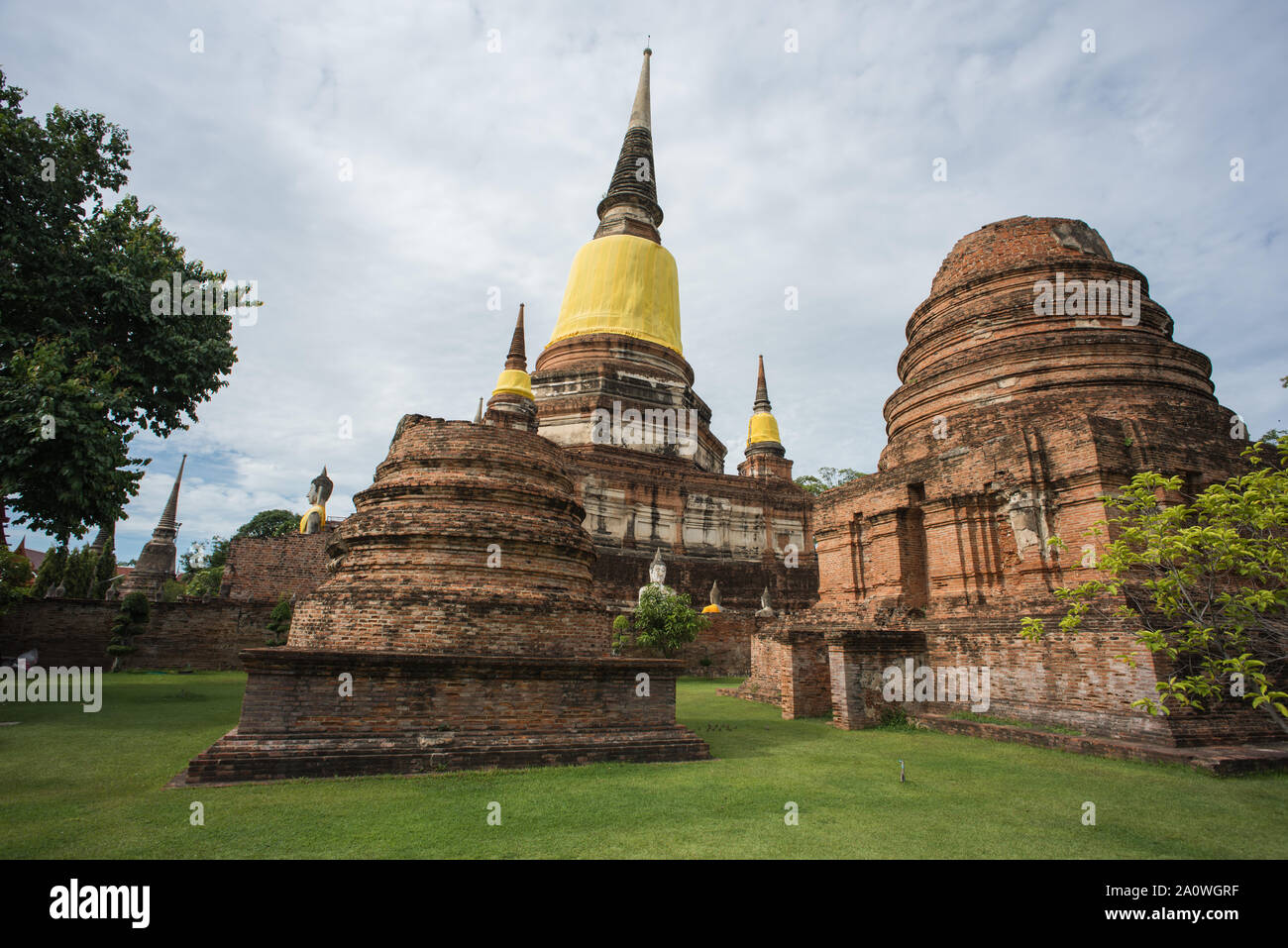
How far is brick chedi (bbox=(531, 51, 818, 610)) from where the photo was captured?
91.1ft

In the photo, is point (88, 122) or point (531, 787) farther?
point (88, 122)

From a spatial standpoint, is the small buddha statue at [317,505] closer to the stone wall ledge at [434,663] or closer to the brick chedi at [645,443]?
the brick chedi at [645,443]

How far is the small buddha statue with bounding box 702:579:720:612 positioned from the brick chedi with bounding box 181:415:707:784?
13.7m

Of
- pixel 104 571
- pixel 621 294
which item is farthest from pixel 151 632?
pixel 621 294

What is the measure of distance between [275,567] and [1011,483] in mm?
31118

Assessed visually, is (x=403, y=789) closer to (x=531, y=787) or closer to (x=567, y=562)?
(x=531, y=787)

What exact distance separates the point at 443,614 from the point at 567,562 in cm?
218

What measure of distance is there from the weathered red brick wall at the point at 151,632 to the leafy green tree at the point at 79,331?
9947mm

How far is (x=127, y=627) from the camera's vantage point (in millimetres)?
20984

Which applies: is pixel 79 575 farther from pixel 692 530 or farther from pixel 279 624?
pixel 692 530

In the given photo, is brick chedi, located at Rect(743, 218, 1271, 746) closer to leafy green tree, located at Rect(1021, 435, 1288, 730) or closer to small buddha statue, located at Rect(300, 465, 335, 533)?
leafy green tree, located at Rect(1021, 435, 1288, 730)

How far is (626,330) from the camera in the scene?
3359 cm
